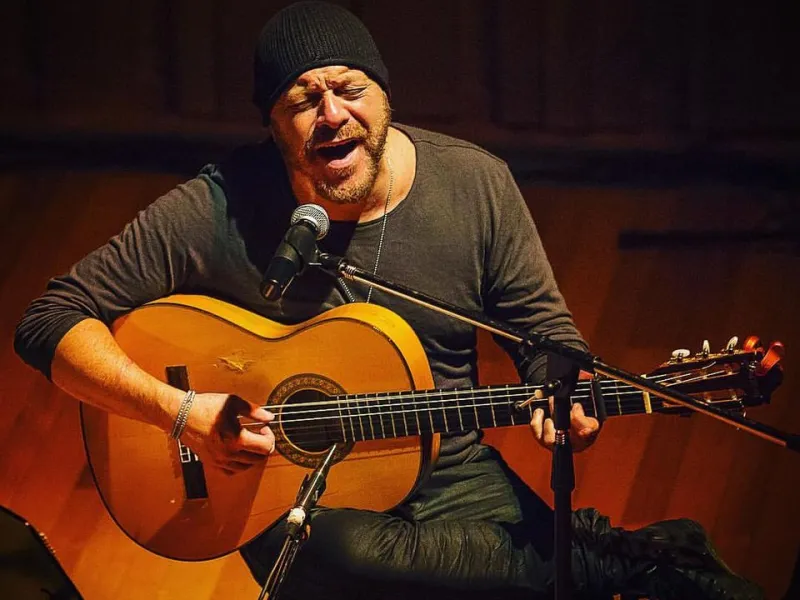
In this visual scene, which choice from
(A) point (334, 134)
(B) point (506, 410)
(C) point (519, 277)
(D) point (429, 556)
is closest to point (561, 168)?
(C) point (519, 277)

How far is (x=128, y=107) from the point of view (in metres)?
3.22

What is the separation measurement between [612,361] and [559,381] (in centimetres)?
153

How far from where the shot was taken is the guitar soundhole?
7.39 ft

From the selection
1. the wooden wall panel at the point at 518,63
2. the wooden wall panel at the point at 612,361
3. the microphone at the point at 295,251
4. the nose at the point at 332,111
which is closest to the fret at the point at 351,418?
the microphone at the point at 295,251

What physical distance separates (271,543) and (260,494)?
0.11m

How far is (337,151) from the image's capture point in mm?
2354

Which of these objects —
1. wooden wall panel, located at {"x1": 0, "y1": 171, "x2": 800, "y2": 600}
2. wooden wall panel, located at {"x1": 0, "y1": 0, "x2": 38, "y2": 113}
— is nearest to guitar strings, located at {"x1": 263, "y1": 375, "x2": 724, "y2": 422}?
wooden wall panel, located at {"x1": 0, "y1": 171, "x2": 800, "y2": 600}

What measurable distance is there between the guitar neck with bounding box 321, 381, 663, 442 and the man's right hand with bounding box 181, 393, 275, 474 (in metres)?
0.15

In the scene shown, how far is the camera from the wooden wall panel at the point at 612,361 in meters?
3.07

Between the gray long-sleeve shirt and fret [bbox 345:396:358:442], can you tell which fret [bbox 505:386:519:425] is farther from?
fret [bbox 345:396:358:442]

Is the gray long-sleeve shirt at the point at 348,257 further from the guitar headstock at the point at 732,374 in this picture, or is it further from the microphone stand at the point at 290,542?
the microphone stand at the point at 290,542

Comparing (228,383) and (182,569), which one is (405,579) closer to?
(228,383)

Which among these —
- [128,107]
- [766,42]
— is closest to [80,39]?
[128,107]

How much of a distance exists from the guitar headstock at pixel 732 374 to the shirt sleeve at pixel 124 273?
3.63 ft
